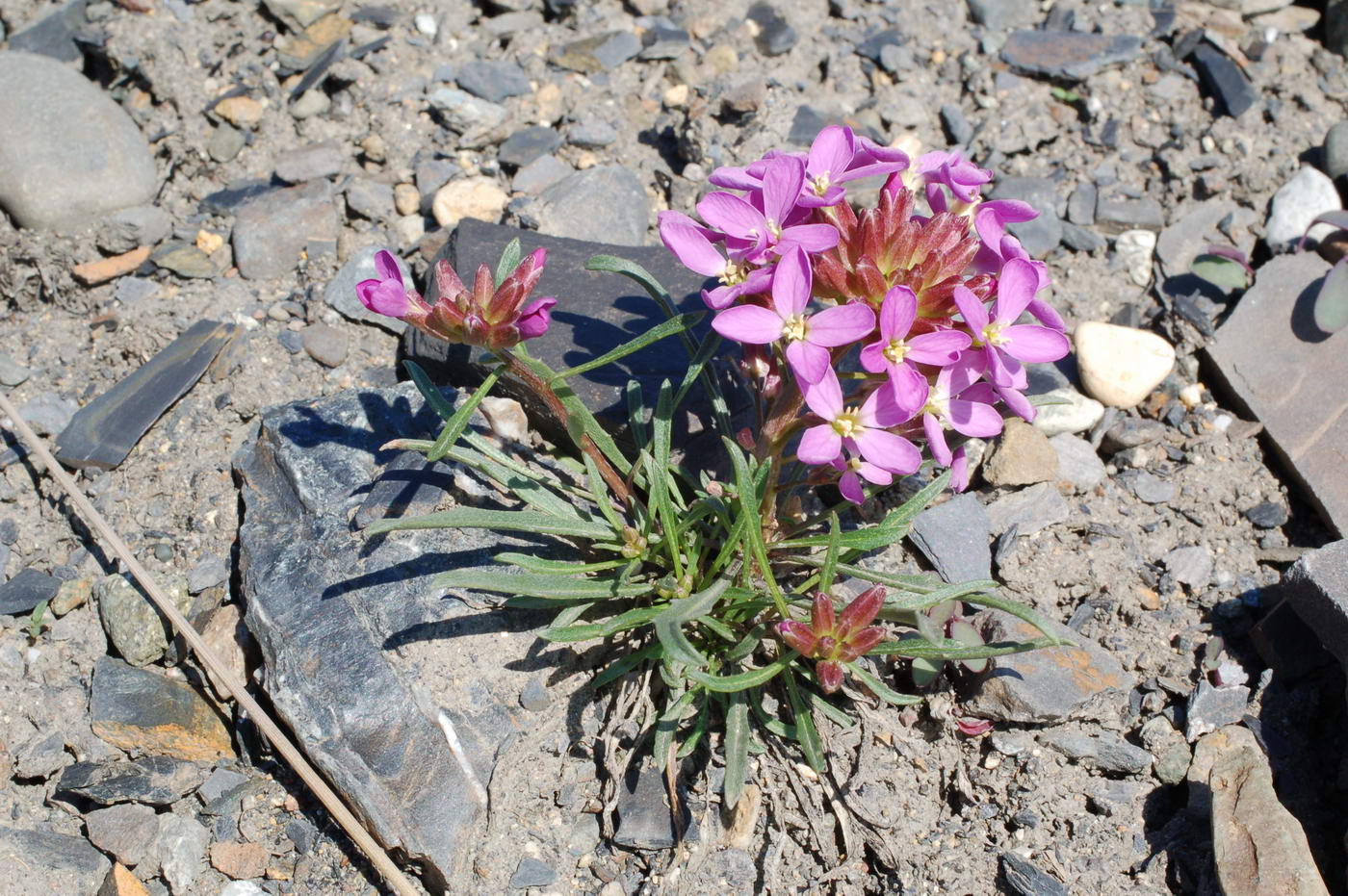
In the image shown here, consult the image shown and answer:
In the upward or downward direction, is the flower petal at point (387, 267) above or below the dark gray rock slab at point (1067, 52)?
above

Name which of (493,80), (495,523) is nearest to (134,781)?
(495,523)

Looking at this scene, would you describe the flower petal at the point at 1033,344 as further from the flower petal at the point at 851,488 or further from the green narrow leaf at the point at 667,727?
the green narrow leaf at the point at 667,727

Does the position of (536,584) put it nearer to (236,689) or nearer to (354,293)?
(236,689)

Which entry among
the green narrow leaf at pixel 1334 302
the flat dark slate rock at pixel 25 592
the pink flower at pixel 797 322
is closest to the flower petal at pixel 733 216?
the pink flower at pixel 797 322

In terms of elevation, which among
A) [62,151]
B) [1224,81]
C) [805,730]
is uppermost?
[1224,81]

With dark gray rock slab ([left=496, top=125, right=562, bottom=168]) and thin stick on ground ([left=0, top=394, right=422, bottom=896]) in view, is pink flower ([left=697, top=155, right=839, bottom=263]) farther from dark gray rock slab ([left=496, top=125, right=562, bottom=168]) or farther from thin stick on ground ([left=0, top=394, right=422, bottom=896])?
dark gray rock slab ([left=496, top=125, right=562, bottom=168])

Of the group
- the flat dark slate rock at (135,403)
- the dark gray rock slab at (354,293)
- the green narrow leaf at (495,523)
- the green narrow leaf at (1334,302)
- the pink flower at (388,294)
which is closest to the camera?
the pink flower at (388,294)
